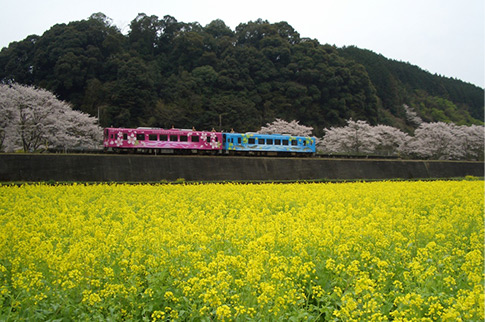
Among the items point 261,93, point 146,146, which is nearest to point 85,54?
point 261,93

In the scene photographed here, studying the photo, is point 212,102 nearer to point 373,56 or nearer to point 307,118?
point 307,118

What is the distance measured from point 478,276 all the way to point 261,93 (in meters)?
45.1

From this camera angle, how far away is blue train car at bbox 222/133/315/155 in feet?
84.1

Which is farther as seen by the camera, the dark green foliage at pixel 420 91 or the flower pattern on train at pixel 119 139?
the dark green foliage at pixel 420 91

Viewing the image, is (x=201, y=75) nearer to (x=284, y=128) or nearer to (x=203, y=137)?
(x=284, y=128)

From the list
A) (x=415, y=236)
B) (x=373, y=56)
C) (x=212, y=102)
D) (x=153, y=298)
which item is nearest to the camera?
(x=153, y=298)

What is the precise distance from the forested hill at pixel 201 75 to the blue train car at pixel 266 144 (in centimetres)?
→ 1399

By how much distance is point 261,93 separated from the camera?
156 feet

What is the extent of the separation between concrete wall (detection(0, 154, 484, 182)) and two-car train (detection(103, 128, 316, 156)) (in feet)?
18.0

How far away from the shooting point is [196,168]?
18031mm

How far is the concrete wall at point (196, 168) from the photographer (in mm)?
14816

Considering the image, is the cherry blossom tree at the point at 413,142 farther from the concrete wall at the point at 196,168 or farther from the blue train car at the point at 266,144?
the concrete wall at the point at 196,168

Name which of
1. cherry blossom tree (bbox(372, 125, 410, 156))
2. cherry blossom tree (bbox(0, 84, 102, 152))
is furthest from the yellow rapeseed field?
cherry blossom tree (bbox(372, 125, 410, 156))

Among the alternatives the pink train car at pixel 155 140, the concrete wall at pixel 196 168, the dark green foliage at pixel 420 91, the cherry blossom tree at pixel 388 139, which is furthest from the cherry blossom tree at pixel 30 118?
the dark green foliage at pixel 420 91
